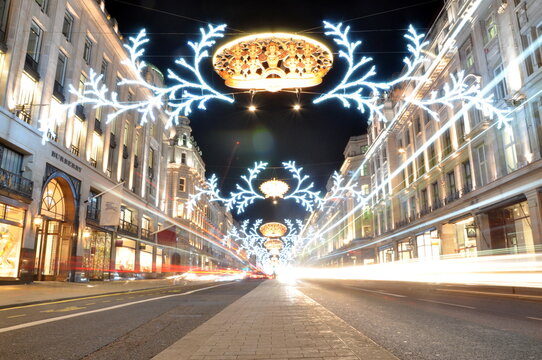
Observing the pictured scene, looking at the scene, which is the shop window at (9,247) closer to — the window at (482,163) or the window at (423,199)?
the window at (482,163)

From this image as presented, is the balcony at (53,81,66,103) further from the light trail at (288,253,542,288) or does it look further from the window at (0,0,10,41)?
the light trail at (288,253,542,288)

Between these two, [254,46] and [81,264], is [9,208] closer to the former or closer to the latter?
[81,264]

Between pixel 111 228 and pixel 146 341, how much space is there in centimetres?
2948

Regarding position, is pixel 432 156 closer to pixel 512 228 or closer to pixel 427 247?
pixel 427 247

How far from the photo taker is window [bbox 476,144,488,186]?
26734mm

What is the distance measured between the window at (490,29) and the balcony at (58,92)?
27388mm

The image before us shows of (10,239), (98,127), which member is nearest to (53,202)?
(10,239)

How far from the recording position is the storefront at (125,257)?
35487mm

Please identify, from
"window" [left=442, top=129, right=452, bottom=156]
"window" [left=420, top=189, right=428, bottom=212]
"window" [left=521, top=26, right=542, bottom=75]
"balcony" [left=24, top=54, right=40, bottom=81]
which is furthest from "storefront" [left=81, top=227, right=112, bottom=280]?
"window" [left=521, top=26, right=542, bottom=75]

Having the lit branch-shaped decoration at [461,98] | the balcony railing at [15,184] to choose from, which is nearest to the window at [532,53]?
the lit branch-shaped decoration at [461,98]

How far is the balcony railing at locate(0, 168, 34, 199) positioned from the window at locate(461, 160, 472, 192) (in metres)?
27.3

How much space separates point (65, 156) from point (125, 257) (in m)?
14.0

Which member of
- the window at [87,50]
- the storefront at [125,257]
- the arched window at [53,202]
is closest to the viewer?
the arched window at [53,202]

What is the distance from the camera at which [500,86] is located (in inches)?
980
